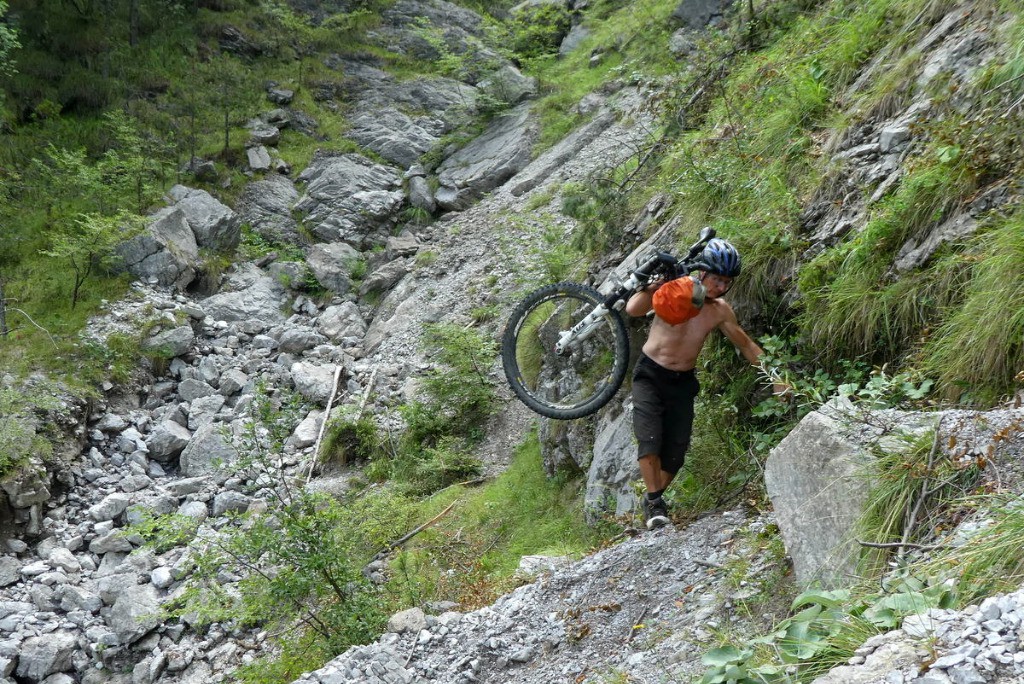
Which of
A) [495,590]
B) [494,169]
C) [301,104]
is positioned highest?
[301,104]

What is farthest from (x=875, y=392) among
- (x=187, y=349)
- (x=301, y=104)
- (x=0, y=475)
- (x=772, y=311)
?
(x=301, y=104)

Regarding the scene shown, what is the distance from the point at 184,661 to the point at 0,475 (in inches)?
175

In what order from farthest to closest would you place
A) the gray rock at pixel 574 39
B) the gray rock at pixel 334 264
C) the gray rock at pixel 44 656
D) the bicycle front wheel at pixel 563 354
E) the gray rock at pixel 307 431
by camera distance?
the gray rock at pixel 574 39 < the gray rock at pixel 334 264 < the gray rock at pixel 307 431 < the gray rock at pixel 44 656 < the bicycle front wheel at pixel 563 354

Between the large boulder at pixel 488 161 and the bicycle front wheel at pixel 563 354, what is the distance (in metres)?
9.57

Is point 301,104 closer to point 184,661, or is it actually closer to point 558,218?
point 558,218

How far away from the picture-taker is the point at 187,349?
550 inches

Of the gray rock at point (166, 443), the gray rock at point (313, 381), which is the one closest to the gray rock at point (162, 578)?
the gray rock at point (166, 443)

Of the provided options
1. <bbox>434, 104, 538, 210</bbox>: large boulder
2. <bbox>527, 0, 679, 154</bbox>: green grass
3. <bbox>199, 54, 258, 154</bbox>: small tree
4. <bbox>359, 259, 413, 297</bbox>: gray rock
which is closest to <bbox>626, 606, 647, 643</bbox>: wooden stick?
<bbox>359, 259, 413, 297</bbox>: gray rock

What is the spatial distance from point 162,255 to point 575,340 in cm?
1160

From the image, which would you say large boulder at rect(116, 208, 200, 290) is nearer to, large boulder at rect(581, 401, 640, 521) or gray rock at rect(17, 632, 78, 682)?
gray rock at rect(17, 632, 78, 682)

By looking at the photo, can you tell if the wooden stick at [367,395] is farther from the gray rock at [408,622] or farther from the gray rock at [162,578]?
the gray rock at [408,622]

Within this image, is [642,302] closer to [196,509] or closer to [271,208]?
[196,509]

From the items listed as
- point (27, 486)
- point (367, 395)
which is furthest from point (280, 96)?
point (27, 486)

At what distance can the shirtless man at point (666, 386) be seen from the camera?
535 centimetres
